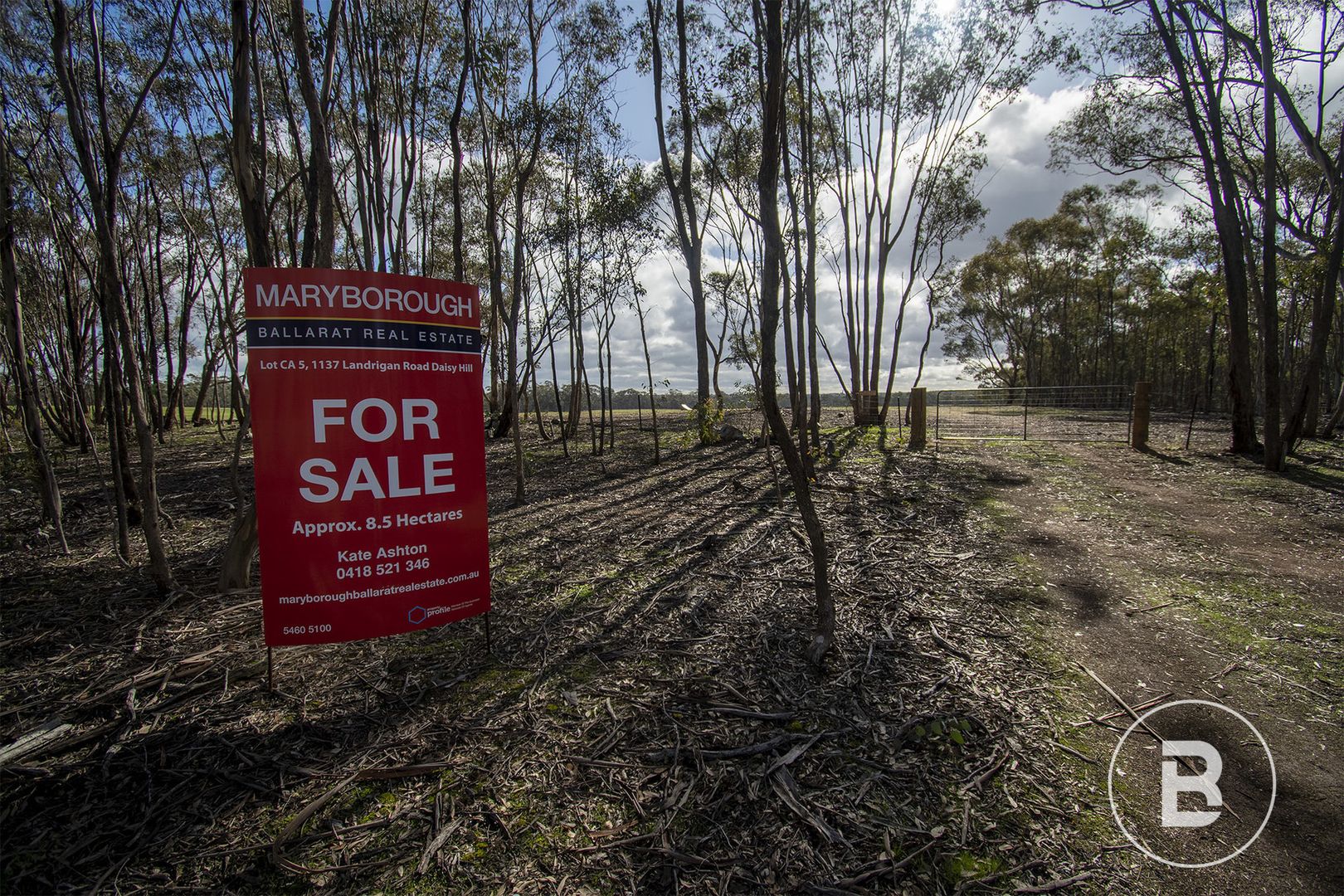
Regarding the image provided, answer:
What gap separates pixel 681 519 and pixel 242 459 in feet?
35.2

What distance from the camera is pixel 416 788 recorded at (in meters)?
2.31

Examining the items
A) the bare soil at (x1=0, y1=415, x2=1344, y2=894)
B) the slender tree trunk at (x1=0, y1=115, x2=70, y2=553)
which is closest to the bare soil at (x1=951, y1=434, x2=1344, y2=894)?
the bare soil at (x1=0, y1=415, x2=1344, y2=894)

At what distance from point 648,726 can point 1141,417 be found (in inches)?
511

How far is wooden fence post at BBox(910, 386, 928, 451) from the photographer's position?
11952mm

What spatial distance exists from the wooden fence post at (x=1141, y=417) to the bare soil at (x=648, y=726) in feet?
22.3

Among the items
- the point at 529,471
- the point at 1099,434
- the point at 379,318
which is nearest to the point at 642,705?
the point at 379,318

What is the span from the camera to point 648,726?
2.71m

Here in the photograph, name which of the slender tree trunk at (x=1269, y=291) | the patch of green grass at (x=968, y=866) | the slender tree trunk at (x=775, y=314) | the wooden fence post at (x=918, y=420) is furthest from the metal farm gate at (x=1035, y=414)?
the patch of green grass at (x=968, y=866)
